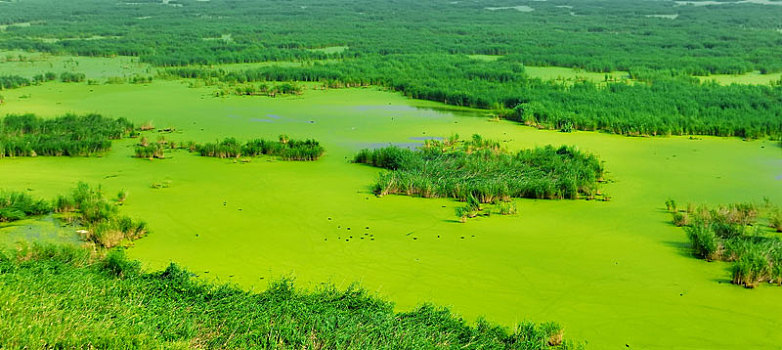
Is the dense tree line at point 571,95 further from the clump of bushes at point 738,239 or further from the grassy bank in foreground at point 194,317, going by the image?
the grassy bank in foreground at point 194,317

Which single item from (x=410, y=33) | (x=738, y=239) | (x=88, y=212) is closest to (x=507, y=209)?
(x=738, y=239)

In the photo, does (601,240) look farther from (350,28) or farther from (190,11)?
(190,11)

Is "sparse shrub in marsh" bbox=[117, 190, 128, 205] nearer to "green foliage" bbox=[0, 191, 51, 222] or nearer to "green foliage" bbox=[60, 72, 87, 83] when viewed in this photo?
"green foliage" bbox=[0, 191, 51, 222]

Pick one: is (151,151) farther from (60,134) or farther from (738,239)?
(738,239)

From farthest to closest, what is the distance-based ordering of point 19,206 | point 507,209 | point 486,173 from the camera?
point 486,173 → point 507,209 → point 19,206

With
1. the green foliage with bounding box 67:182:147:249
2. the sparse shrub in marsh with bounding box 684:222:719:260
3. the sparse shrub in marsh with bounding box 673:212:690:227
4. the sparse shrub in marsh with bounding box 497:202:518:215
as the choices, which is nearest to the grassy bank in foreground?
the green foliage with bounding box 67:182:147:249

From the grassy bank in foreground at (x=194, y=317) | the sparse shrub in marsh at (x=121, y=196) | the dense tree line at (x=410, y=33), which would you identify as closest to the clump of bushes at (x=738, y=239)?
the grassy bank in foreground at (x=194, y=317)
